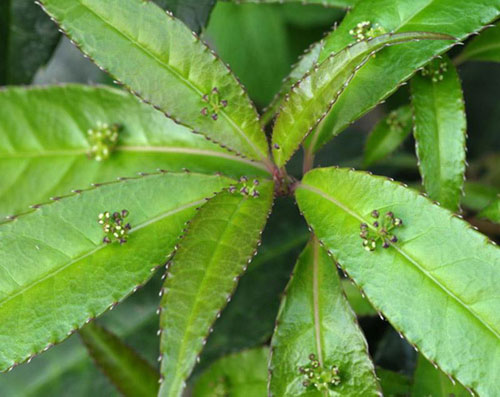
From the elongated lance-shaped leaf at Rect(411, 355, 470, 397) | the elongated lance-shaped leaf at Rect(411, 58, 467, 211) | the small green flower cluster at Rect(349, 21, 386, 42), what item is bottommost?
the elongated lance-shaped leaf at Rect(411, 355, 470, 397)

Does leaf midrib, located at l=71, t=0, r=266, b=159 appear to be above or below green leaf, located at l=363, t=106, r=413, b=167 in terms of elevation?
above

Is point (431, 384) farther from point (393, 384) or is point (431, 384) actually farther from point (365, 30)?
point (365, 30)

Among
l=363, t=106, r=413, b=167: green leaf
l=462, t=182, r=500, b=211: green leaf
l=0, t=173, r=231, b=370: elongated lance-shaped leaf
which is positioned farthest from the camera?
l=462, t=182, r=500, b=211: green leaf

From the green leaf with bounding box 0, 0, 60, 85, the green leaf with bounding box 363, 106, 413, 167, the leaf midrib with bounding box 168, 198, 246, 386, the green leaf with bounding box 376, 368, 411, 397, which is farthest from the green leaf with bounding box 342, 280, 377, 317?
the green leaf with bounding box 0, 0, 60, 85

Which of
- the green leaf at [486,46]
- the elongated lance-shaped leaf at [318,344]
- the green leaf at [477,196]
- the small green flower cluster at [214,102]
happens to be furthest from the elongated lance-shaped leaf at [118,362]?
the green leaf at [486,46]

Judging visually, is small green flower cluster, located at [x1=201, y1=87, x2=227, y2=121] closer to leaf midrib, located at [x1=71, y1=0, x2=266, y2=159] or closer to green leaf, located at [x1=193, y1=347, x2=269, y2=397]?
leaf midrib, located at [x1=71, y1=0, x2=266, y2=159]

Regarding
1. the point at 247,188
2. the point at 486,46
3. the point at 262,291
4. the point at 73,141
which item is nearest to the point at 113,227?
the point at 247,188

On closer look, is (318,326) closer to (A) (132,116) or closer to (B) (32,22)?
(A) (132,116)
